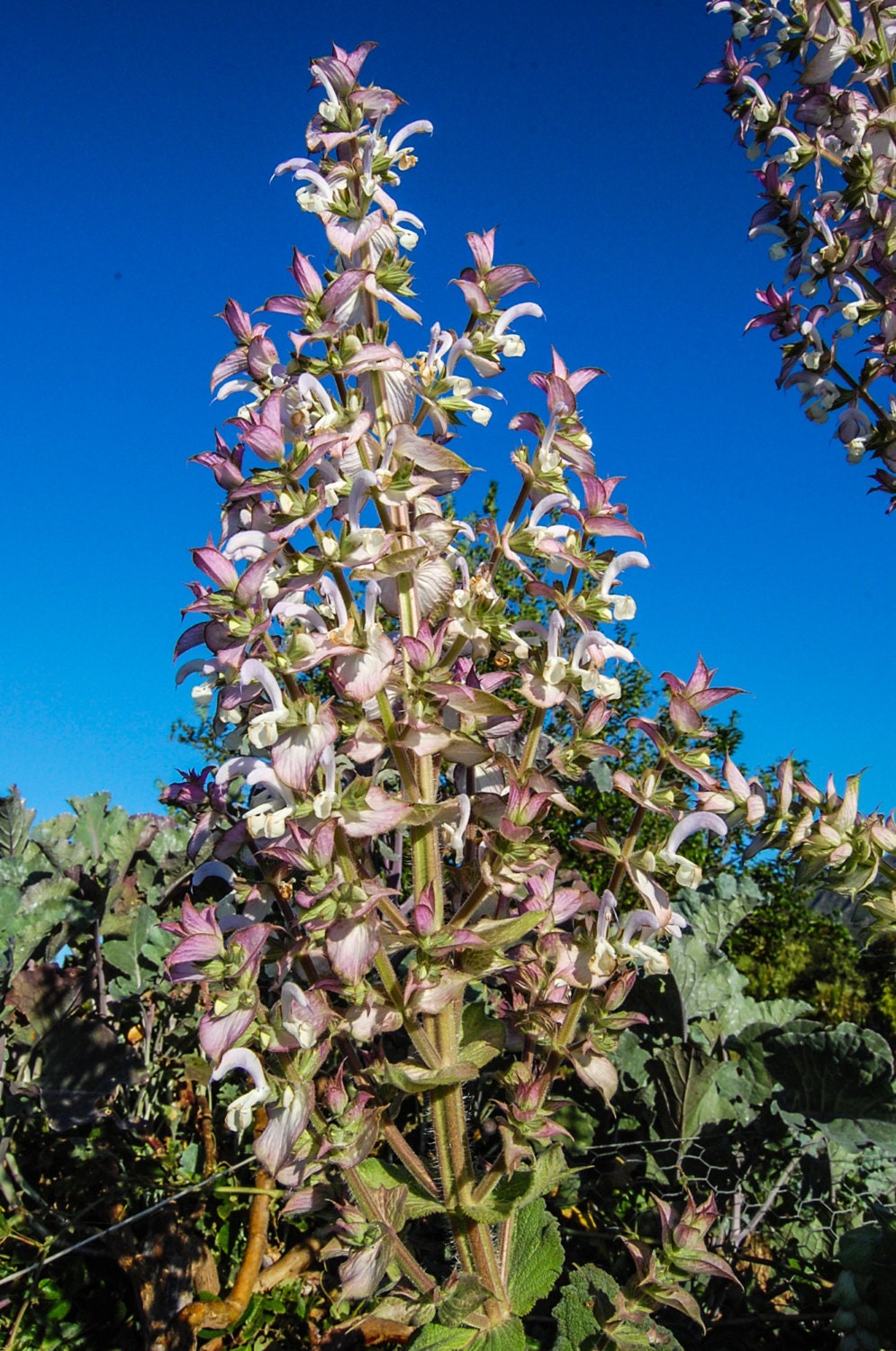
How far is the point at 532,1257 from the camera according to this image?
1.72 meters

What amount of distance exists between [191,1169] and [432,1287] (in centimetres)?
141

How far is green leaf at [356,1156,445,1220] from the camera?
162 cm

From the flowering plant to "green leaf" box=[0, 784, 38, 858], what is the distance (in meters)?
1.83

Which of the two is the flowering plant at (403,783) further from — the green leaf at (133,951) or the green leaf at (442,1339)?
the green leaf at (133,951)

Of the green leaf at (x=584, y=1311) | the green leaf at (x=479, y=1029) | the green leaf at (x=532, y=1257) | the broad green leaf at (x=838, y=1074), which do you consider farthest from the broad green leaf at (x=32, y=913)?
the broad green leaf at (x=838, y=1074)

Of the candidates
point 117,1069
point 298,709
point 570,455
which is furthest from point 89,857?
point 570,455

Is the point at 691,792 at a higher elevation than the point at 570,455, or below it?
below

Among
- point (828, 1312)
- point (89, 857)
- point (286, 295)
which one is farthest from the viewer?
point (89, 857)

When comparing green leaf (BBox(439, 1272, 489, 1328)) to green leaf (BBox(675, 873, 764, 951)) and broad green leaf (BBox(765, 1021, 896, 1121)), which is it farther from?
green leaf (BBox(675, 873, 764, 951))

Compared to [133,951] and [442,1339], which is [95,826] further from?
[442,1339]

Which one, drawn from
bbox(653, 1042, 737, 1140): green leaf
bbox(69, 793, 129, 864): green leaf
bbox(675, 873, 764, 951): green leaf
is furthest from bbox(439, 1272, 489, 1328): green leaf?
bbox(69, 793, 129, 864): green leaf

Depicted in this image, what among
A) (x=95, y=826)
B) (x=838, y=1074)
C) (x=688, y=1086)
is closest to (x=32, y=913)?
(x=95, y=826)

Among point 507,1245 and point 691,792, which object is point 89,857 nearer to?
point 507,1245

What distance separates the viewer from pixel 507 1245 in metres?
1.71
